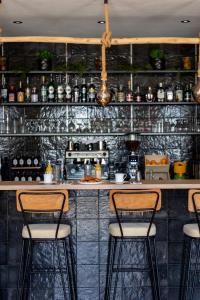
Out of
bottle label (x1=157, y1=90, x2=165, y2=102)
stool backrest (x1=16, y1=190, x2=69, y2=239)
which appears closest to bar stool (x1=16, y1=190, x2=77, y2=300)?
stool backrest (x1=16, y1=190, x2=69, y2=239)

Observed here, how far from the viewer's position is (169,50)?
703 centimetres

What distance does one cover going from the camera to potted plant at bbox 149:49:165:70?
6785 mm

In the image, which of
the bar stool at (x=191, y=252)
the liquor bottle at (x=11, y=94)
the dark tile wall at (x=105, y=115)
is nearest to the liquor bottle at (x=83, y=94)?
the dark tile wall at (x=105, y=115)

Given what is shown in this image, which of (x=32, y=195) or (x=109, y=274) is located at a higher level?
(x=32, y=195)

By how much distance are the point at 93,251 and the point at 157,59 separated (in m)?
3.45

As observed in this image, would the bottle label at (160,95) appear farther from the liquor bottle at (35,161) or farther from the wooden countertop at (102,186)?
the wooden countertop at (102,186)

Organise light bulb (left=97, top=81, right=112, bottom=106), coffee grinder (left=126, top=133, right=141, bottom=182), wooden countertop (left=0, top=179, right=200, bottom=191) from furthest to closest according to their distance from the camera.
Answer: coffee grinder (left=126, top=133, right=141, bottom=182)
light bulb (left=97, top=81, right=112, bottom=106)
wooden countertop (left=0, top=179, right=200, bottom=191)

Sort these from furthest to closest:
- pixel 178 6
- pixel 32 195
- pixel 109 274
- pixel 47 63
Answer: pixel 47 63 < pixel 178 6 < pixel 109 274 < pixel 32 195

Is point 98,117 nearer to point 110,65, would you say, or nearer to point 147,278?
point 110,65

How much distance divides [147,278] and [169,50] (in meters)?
3.81

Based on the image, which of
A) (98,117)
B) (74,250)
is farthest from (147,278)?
(98,117)

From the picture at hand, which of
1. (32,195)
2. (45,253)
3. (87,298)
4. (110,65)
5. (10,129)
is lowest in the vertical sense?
(87,298)

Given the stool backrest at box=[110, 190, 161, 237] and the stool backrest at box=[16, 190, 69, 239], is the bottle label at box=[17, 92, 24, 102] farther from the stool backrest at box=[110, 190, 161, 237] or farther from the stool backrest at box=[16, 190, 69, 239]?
the stool backrest at box=[110, 190, 161, 237]

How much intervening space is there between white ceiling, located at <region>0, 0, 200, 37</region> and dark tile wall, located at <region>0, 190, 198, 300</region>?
6.79ft
